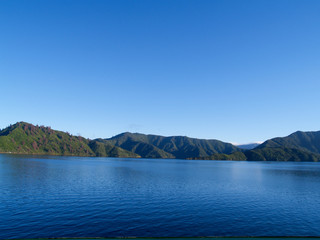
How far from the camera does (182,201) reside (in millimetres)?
56438

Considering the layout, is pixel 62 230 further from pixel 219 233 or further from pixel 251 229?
pixel 251 229

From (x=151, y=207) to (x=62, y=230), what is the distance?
69.3 feet

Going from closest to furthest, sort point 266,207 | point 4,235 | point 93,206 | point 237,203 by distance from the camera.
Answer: point 4,235
point 93,206
point 266,207
point 237,203

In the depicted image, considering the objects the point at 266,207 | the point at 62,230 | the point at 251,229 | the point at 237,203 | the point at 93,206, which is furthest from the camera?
the point at 237,203

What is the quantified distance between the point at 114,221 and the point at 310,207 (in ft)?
164

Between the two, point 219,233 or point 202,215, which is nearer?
point 219,233

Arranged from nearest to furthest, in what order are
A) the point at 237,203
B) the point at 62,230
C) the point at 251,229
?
1. the point at 62,230
2. the point at 251,229
3. the point at 237,203

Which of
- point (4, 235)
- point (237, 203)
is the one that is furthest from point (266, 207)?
point (4, 235)

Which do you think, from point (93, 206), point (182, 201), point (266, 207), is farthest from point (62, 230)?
point (266, 207)

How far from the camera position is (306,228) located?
37.4m

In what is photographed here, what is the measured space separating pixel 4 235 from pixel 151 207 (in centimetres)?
2814

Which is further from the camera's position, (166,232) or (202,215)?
(202,215)

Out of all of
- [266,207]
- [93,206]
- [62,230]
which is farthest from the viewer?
[266,207]

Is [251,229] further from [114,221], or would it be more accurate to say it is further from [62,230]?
[62,230]
